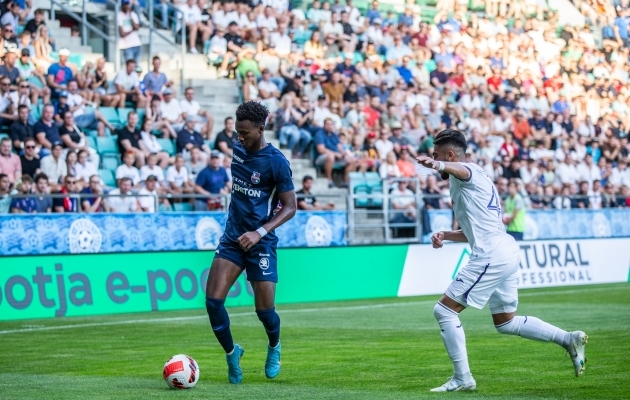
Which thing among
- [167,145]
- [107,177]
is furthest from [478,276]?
[167,145]

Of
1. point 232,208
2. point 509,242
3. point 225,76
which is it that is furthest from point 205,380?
point 225,76

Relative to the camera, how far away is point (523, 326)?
9578 mm

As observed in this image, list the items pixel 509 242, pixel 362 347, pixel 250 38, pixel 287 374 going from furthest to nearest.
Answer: pixel 250 38
pixel 362 347
pixel 287 374
pixel 509 242

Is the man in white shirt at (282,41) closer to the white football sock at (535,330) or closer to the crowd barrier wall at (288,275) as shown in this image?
the crowd barrier wall at (288,275)

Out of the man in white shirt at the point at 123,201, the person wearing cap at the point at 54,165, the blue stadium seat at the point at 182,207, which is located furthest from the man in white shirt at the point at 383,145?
the person wearing cap at the point at 54,165

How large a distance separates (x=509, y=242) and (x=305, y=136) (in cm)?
1724

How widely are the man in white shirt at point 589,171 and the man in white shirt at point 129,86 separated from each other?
14079mm

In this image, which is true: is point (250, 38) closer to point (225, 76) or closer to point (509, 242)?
point (225, 76)

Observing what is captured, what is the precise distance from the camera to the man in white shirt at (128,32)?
25938 millimetres

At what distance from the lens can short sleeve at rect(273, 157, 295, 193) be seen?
994 cm

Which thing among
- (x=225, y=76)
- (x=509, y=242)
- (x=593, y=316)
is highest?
(x=225, y=76)

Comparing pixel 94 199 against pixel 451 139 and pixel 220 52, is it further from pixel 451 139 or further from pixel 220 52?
pixel 451 139

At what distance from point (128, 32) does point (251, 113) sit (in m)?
17.1

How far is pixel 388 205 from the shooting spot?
25.0m
